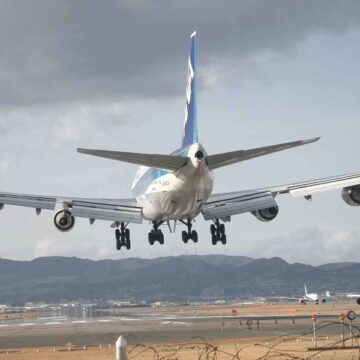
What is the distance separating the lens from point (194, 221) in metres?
59.5

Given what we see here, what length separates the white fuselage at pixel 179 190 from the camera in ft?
164

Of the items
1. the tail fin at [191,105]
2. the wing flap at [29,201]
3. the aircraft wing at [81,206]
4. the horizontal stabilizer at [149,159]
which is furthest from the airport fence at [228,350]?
the tail fin at [191,105]

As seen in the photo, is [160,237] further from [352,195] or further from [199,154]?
[352,195]

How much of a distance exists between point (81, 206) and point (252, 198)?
13.9 metres

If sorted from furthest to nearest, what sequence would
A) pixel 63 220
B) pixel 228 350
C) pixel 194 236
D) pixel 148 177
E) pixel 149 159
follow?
pixel 194 236 < pixel 63 220 < pixel 148 177 < pixel 228 350 < pixel 149 159

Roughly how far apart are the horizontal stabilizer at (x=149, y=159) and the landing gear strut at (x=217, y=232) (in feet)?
35.9

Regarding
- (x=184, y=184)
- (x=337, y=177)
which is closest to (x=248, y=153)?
(x=184, y=184)

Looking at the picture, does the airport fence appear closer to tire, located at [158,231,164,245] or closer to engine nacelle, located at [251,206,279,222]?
tire, located at [158,231,164,245]

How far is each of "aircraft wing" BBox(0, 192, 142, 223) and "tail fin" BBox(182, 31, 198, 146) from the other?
7473 millimetres

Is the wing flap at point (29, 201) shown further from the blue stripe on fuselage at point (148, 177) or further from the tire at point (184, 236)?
the tire at point (184, 236)

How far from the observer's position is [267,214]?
2542 inches

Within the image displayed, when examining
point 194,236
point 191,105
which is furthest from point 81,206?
point 191,105

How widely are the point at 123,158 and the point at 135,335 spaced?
34071 millimetres

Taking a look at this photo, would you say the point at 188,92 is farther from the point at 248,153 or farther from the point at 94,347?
the point at 94,347
